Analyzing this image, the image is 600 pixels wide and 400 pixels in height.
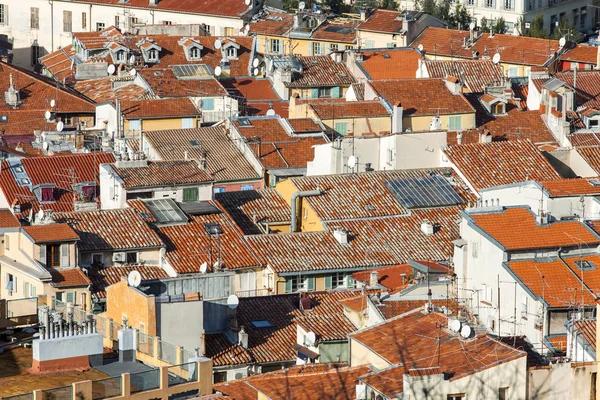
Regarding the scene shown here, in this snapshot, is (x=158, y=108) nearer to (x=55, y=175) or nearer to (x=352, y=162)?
(x=55, y=175)

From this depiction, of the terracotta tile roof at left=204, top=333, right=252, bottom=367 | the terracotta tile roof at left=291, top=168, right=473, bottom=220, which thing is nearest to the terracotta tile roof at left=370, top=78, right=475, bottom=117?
the terracotta tile roof at left=291, top=168, right=473, bottom=220

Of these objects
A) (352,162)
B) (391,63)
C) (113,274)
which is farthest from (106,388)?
(391,63)

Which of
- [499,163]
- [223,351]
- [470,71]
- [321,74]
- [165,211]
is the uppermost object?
[470,71]

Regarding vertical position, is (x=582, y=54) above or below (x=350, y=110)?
above

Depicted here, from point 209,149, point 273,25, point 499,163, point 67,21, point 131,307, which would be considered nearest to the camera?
point 131,307

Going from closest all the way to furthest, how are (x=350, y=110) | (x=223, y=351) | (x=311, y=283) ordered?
(x=223, y=351), (x=311, y=283), (x=350, y=110)

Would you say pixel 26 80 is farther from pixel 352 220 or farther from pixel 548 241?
pixel 548 241

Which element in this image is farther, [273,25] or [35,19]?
[35,19]

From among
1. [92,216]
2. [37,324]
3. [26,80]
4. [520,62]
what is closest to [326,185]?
[92,216]
